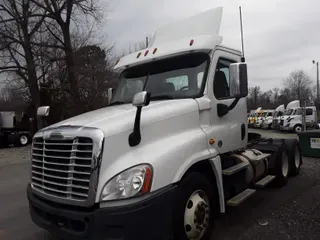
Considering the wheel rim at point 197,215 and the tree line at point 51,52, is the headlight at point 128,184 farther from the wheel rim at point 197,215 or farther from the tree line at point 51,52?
the tree line at point 51,52

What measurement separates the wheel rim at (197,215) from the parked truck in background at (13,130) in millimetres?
21553

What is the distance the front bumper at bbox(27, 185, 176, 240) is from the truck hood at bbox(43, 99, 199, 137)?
774 mm

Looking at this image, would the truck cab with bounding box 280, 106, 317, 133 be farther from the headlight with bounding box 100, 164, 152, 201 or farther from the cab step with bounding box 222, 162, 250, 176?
the headlight with bounding box 100, 164, 152, 201

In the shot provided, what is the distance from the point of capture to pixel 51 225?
3373 mm

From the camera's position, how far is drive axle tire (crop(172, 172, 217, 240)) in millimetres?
3332

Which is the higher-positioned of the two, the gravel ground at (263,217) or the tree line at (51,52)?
the tree line at (51,52)

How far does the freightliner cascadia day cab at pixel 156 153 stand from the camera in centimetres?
→ 302

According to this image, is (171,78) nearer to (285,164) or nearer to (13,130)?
(285,164)

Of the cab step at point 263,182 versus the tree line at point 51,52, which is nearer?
the cab step at point 263,182

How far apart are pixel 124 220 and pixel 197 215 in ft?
3.44

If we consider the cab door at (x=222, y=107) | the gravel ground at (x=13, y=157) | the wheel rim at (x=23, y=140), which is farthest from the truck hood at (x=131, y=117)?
the wheel rim at (x=23, y=140)

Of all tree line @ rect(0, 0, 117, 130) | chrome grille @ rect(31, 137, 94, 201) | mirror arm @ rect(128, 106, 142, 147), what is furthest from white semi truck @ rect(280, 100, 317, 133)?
chrome grille @ rect(31, 137, 94, 201)

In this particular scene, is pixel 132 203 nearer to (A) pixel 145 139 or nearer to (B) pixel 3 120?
(A) pixel 145 139

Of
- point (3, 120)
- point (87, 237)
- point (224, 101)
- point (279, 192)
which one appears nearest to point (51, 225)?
point (87, 237)
